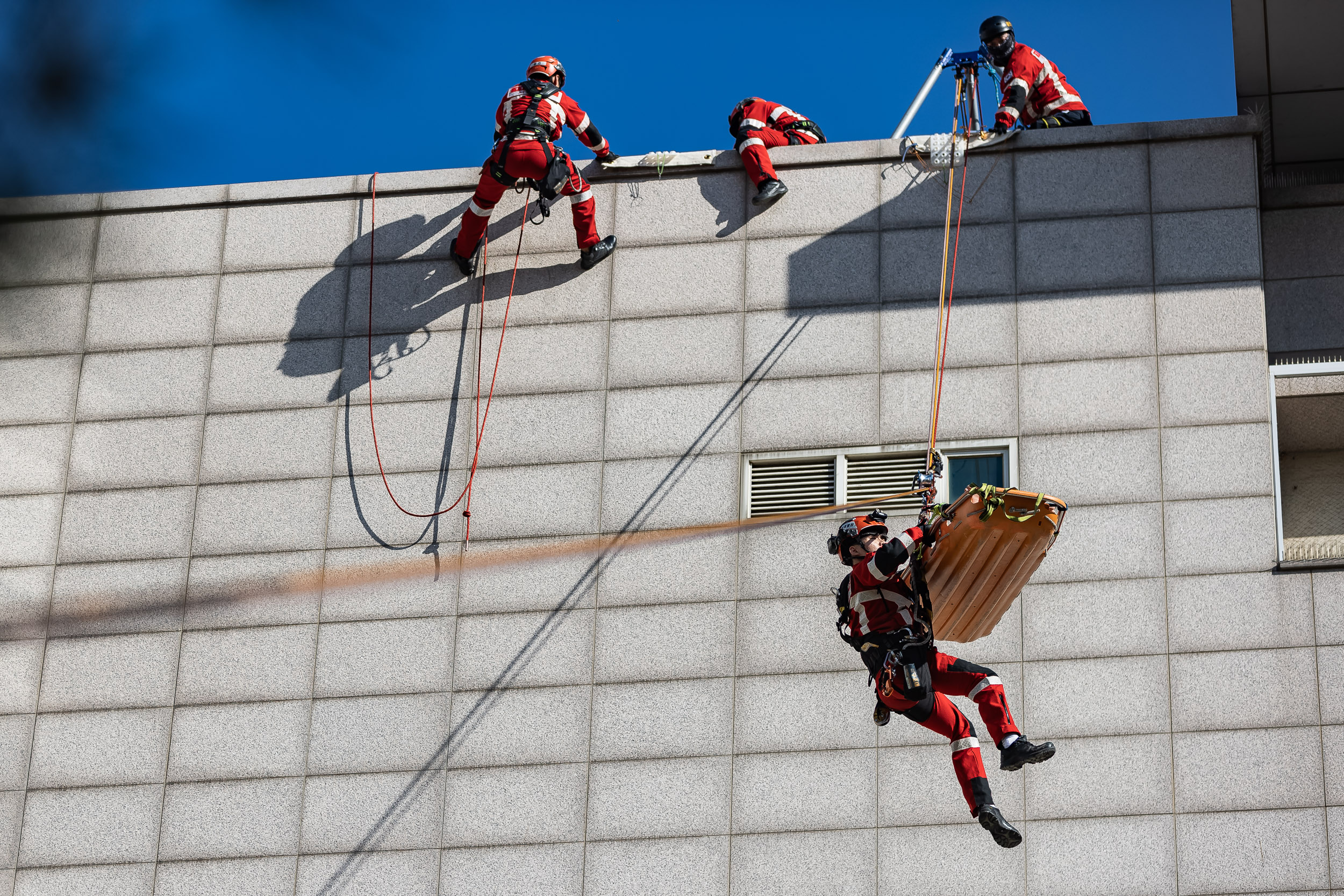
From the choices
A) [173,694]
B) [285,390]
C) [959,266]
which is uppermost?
[959,266]

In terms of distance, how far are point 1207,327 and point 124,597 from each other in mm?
8329

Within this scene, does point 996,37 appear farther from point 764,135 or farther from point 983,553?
point 983,553

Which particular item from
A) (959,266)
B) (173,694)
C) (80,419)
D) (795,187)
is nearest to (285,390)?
(80,419)

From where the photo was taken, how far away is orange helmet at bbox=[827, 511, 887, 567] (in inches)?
369

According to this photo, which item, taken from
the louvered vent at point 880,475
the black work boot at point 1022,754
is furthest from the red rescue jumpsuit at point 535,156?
the black work boot at point 1022,754

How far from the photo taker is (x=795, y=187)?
1348 cm

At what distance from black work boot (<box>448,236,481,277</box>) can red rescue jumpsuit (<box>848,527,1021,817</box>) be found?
5.41m

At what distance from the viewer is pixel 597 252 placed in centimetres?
1346

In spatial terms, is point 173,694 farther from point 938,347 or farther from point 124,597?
point 938,347

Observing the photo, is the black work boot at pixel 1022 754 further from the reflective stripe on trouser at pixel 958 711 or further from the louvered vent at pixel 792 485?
the louvered vent at pixel 792 485

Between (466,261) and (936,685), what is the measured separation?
19.2 feet

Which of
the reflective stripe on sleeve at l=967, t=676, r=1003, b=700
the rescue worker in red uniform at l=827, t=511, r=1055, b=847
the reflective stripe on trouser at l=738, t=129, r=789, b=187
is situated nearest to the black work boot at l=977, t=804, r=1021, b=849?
the rescue worker in red uniform at l=827, t=511, r=1055, b=847

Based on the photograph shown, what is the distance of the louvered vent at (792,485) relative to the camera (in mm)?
12539

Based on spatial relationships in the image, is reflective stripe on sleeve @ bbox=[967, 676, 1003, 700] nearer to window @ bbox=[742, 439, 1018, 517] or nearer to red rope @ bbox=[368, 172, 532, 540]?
window @ bbox=[742, 439, 1018, 517]
